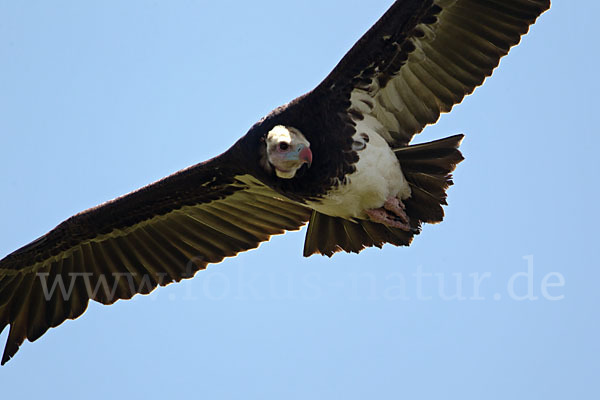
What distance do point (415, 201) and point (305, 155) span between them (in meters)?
1.17

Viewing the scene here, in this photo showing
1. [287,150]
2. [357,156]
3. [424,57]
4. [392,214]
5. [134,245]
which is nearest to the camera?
[287,150]

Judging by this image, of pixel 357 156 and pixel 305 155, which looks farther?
pixel 357 156

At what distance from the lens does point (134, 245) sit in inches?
412

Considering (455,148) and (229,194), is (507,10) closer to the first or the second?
(455,148)

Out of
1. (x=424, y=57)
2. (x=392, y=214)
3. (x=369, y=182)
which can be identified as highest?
(x=424, y=57)

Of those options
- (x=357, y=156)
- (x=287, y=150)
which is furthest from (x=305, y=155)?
(x=357, y=156)

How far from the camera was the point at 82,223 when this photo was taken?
10078 mm

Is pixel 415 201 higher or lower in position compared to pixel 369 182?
lower

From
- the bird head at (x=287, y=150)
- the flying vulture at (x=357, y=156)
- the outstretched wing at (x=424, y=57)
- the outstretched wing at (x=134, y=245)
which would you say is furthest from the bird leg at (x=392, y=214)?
the outstretched wing at (x=134, y=245)

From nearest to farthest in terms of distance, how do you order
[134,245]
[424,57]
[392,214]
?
[424,57]
[392,214]
[134,245]

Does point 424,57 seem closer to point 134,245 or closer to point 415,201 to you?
point 415,201

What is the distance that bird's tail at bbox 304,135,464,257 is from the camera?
28.7ft

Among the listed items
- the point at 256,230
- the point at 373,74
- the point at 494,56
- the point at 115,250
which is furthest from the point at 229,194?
the point at 494,56

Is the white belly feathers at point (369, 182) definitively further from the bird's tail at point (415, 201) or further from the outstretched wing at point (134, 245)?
the outstretched wing at point (134, 245)
